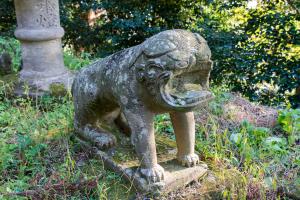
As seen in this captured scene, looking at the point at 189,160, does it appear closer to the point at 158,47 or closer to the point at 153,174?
the point at 153,174

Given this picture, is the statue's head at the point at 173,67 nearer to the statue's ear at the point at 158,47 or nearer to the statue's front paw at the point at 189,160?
the statue's ear at the point at 158,47

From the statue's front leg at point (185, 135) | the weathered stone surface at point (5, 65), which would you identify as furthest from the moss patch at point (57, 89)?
the statue's front leg at point (185, 135)

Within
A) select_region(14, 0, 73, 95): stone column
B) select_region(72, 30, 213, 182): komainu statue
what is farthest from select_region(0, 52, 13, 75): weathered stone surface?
select_region(72, 30, 213, 182): komainu statue

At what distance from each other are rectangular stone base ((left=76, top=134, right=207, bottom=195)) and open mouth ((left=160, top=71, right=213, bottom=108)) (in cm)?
53

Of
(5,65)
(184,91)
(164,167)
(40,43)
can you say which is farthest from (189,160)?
(5,65)

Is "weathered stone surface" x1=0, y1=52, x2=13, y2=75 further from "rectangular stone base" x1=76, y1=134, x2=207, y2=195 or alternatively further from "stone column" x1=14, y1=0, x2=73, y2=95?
"rectangular stone base" x1=76, y1=134, x2=207, y2=195

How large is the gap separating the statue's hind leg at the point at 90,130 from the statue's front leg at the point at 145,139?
19.8 inches

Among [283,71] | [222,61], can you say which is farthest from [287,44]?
[222,61]

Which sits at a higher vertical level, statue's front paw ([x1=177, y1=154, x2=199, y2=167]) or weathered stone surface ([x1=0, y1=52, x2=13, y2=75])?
weathered stone surface ([x1=0, y1=52, x2=13, y2=75])

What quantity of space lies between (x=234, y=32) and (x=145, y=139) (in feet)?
14.9

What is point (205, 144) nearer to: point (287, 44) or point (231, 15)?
point (287, 44)

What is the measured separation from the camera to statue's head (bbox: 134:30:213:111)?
83.3 inches

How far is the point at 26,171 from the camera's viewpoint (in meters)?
2.83

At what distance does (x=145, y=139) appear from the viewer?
2326 millimetres
